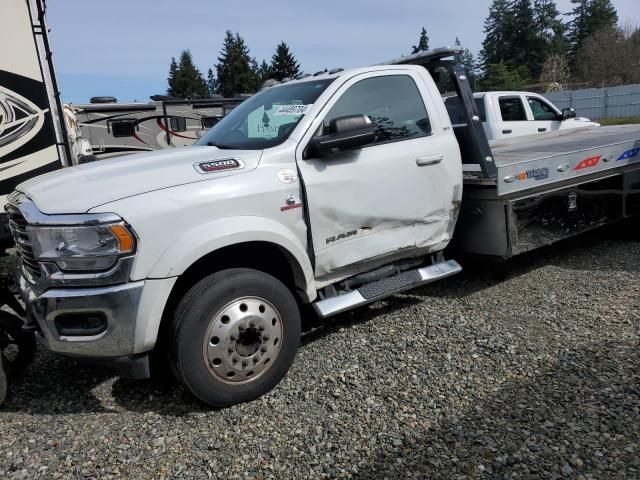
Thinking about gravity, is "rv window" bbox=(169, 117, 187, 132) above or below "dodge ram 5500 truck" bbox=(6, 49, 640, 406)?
above

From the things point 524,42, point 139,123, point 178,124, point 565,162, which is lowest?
point 565,162

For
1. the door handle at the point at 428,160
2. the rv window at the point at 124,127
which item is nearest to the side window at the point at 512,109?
the door handle at the point at 428,160

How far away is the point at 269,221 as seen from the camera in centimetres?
349

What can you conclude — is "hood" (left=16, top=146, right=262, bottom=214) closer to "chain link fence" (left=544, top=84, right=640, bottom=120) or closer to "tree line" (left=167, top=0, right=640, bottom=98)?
"chain link fence" (left=544, top=84, right=640, bottom=120)

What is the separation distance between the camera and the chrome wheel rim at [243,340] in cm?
329

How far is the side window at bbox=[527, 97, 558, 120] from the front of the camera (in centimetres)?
1136

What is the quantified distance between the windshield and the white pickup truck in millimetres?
6949

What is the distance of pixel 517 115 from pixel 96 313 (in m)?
10.1

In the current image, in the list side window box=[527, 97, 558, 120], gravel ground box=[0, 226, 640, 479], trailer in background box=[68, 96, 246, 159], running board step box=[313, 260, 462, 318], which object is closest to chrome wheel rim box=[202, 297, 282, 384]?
gravel ground box=[0, 226, 640, 479]

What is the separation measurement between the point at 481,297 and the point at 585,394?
6.04 ft

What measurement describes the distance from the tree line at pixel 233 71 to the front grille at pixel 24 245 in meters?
57.7

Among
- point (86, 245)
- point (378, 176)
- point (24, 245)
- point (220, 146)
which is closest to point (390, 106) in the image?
point (378, 176)

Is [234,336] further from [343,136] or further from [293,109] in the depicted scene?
[293,109]

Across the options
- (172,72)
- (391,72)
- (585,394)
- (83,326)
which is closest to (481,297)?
(585,394)
